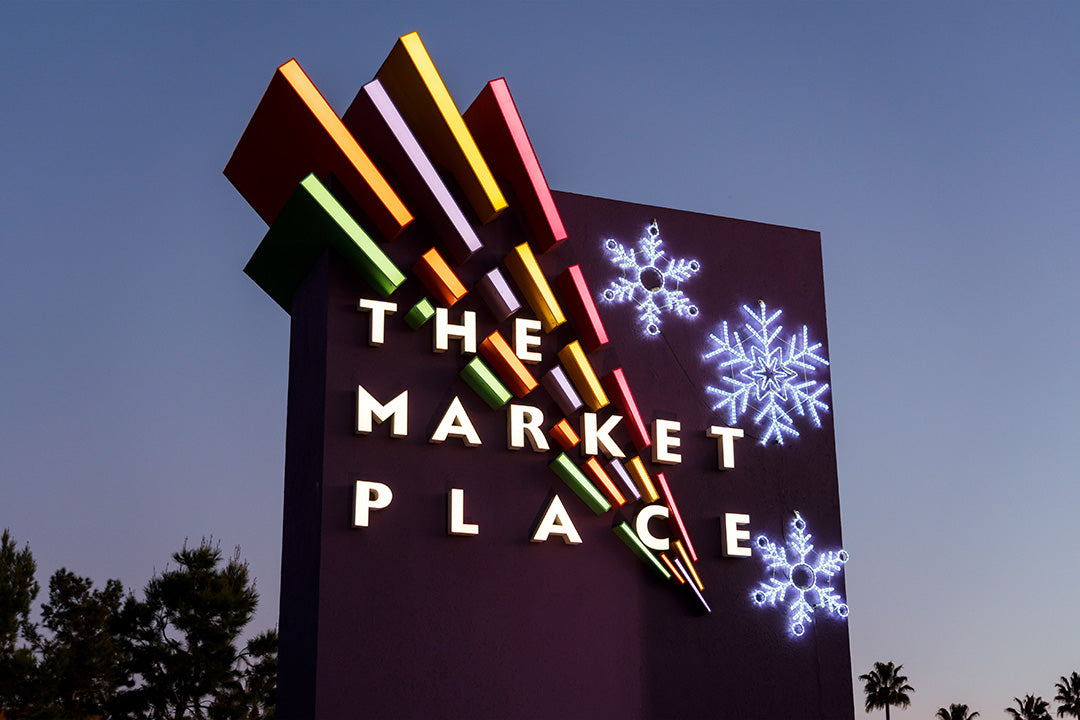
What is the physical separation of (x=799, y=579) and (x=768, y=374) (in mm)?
2358

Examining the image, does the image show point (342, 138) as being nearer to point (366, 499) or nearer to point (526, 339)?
point (526, 339)

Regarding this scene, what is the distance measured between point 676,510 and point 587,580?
129 cm

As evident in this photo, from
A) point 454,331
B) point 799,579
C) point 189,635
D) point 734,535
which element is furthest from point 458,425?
point 189,635

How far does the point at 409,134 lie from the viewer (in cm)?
1169

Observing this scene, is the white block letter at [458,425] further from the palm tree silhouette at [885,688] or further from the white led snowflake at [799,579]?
the palm tree silhouette at [885,688]

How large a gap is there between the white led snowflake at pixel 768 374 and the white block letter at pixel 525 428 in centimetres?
225

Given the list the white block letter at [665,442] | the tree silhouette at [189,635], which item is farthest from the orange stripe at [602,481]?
the tree silhouette at [189,635]

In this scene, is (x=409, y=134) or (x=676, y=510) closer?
(x=409, y=134)

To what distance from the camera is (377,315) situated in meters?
11.7

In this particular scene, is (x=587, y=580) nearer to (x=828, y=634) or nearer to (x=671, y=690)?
(x=671, y=690)

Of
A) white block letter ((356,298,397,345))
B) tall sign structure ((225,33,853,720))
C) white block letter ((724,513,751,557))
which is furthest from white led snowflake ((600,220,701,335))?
white block letter ((356,298,397,345))

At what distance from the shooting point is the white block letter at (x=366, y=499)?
1109 cm

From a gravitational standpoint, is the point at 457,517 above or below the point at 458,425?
below

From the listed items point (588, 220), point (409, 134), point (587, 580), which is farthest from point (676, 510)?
point (409, 134)
